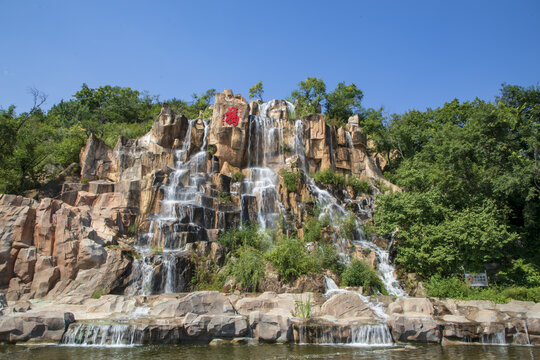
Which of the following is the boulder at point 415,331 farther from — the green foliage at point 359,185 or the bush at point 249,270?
the green foliage at point 359,185

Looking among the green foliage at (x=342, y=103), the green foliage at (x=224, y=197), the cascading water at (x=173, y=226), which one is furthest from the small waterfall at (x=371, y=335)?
the green foliage at (x=342, y=103)

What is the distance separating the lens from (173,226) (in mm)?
19562

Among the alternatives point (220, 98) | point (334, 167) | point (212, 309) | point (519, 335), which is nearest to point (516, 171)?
point (519, 335)

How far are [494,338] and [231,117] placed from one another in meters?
21.7

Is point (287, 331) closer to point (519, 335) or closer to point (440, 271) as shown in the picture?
point (519, 335)

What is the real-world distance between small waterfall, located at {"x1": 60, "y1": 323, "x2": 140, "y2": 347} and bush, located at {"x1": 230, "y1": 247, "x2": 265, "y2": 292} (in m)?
5.90

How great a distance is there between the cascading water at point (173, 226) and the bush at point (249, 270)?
266 centimetres

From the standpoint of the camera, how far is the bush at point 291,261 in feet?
54.8

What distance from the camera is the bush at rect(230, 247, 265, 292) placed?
16453 millimetres

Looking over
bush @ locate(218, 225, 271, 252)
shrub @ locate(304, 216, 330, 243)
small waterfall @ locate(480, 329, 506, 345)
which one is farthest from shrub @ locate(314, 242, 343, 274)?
small waterfall @ locate(480, 329, 506, 345)

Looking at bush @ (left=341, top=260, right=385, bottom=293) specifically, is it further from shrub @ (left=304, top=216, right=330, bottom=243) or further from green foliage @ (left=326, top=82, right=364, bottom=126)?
green foliage @ (left=326, top=82, right=364, bottom=126)

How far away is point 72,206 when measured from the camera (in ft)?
69.2

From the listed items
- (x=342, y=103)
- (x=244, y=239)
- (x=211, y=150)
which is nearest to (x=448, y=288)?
(x=244, y=239)

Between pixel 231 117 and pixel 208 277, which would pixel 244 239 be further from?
pixel 231 117
